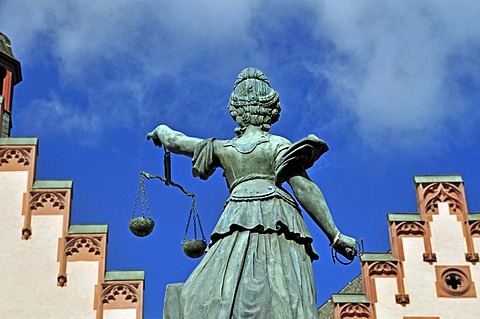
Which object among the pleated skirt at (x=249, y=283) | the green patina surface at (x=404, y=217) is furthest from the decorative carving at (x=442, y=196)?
the pleated skirt at (x=249, y=283)

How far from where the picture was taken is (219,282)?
5871 millimetres

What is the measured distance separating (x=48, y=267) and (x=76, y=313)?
78cm

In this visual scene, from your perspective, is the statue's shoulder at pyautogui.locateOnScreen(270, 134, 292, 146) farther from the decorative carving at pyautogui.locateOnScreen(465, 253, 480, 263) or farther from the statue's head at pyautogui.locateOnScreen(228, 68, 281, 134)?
the decorative carving at pyautogui.locateOnScreen(465, 253, 480, 263)

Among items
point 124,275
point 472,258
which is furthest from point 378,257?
point 124,275

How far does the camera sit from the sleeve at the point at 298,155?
20.4ft

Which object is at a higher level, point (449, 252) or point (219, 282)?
point (449, 252)

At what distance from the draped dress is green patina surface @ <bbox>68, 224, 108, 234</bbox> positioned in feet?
29.2

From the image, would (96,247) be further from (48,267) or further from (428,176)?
(428,176)

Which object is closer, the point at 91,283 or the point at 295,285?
the point at 295,285

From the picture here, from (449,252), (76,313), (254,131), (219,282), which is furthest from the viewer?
(449,252)

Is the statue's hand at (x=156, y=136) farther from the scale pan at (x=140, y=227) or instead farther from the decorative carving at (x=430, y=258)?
the decorative carving at (x=430, y=258)

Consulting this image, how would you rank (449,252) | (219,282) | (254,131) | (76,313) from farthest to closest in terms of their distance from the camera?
(449,252) → (76,313) → (254,131) → (219,282)

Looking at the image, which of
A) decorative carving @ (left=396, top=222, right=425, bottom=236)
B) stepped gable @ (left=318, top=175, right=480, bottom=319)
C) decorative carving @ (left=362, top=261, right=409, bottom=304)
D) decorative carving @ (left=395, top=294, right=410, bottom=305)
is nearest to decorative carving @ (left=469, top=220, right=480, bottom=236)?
stepped gable @ (left=318, top=175, right=480, bottom=319)

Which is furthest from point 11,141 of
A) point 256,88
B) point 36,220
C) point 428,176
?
point 256,88
